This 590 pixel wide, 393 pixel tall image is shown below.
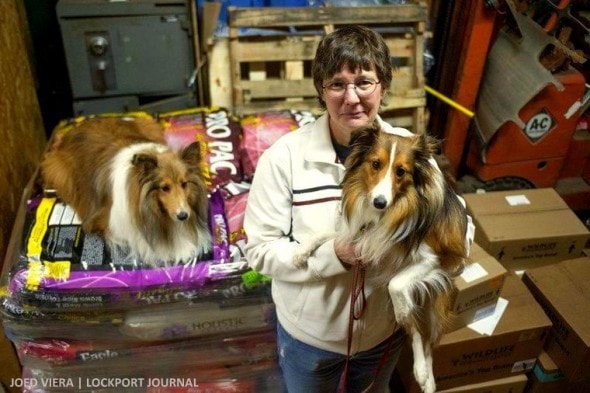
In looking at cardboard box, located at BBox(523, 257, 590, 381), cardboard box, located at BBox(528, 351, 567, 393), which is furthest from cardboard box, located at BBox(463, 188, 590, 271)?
cardboard box, located at BBox(528, 351, 567, 393)

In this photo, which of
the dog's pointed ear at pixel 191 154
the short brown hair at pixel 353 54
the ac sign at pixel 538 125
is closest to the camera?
the short brown hair at pixel 353 54

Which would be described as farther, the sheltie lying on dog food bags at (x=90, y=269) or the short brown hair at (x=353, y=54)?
the sheltie lying on dog food bags at (x=90, y=269)

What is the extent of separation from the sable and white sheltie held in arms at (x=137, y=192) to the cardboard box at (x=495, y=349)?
1187mm

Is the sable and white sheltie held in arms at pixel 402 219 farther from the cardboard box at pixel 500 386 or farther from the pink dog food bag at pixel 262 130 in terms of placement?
the pink dog food bag at pixel 262 130

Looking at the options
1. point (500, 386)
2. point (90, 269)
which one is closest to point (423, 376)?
point (500, 386)

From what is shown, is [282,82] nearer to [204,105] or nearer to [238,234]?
[204,105]

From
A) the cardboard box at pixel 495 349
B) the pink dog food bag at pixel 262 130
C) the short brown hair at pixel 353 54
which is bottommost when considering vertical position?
the cardboard box at pixel 495 349

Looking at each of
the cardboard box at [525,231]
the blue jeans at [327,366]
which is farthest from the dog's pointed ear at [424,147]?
the cardboard box at [525,231]

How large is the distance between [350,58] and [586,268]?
1957 mm

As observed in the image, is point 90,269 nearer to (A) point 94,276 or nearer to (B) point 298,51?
(A) point 94,276

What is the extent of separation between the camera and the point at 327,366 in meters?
1.58

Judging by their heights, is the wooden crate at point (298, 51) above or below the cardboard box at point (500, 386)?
above

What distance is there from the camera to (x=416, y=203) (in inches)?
49.4

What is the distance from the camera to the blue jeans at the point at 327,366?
1.56m
